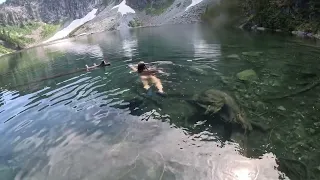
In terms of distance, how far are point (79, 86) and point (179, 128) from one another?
56.3ft

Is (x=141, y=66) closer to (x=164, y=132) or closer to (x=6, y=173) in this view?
(x=164, y=132)

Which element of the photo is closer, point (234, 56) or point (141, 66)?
point (141, 66)

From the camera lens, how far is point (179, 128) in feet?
52.5

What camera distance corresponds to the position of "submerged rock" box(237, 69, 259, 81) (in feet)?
79.3

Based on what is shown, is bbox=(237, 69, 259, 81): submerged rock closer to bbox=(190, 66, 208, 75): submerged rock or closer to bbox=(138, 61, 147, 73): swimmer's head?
bbox=(190, 66, 208, 75): submerged rock

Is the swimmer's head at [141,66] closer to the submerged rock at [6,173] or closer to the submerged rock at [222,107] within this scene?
the submerged rock at [222,107]

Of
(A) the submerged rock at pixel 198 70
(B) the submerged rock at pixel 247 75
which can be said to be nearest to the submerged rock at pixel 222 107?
(B) the submerged rock at pixel 247 75

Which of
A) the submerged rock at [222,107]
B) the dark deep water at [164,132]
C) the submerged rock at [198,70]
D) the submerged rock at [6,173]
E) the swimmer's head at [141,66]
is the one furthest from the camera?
the submerged rock at [198,70]

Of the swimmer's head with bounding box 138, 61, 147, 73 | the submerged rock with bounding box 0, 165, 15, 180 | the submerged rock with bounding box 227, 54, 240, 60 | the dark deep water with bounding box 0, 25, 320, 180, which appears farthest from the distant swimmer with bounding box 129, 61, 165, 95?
the submerged rock with bounding box 0, 165, 15, 180

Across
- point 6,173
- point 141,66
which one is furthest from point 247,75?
point 6,173

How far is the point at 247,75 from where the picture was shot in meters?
25.0

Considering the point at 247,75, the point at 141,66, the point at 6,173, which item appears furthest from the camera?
the point at 141,66

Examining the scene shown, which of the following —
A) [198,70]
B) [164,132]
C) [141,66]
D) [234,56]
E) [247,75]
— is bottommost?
[164,132]

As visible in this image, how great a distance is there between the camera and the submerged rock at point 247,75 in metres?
24.2
